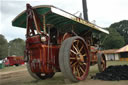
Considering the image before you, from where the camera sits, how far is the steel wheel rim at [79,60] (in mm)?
4882

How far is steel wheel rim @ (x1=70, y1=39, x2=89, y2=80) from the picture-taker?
4.88m

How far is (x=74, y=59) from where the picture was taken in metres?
4.90

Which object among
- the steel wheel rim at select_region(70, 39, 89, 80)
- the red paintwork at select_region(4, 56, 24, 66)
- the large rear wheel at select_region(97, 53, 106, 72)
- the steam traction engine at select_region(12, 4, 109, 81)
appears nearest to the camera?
the steam traction engine at select_region(12, 4, 109, 81)

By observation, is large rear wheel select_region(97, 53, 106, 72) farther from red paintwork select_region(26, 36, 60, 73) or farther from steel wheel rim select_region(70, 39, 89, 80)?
red paintwork select_region(26, 36, 60, 73)

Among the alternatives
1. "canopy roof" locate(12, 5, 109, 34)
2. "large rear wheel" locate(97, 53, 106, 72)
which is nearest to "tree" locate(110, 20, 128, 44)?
"large rear wheel" locate(97, 53, 106, 72)

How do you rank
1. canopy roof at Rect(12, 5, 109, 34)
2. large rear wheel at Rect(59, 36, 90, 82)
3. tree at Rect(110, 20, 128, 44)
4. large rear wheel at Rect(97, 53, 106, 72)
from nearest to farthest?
1. large rear wheel at Rect(59, 36, 90, 82)
2. canopy roof at Rect(12, 5, 109, 34)
3. large rear wheel at Rect(97, 53, 106, 72)
4. tree at Rect(110, 20, 128, 44)

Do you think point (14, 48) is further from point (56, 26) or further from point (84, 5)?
point (56, 26)

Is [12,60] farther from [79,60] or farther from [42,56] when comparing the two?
[79,60]

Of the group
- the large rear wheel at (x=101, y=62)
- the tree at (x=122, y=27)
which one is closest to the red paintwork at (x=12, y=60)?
the large rear wheel at (x=101, y=62)

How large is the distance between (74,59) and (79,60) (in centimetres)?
20

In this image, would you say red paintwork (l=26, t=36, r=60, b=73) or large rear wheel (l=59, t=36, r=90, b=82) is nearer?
large rear wheel (l=59, t=36, r=90, b=82)

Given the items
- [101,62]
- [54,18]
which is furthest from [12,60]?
[54,18]

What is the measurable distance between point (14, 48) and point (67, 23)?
48071 mm

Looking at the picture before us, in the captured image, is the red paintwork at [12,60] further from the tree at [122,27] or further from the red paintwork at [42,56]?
the tree at [122,27]
